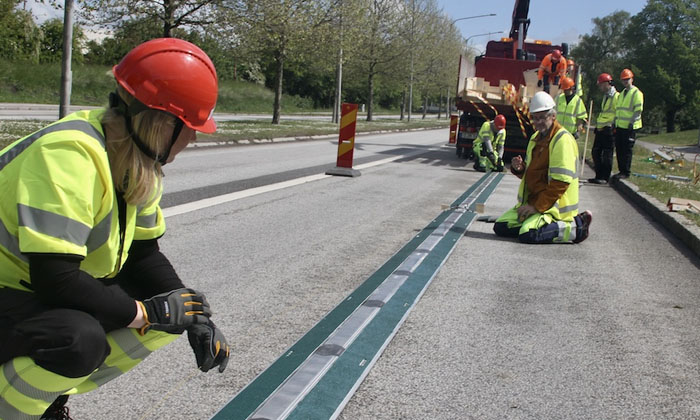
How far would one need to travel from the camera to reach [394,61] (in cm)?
4453

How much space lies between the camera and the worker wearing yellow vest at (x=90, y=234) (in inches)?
76.6

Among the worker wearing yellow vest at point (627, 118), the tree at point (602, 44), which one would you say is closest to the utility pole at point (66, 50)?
the worker wearing yellow vest at point (627, 118)

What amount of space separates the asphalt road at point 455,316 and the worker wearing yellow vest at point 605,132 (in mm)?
5417

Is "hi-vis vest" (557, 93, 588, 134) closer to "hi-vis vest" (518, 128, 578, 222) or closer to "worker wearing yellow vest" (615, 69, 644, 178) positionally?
"worker wearing yellow vest" (615, 69, 644, 178)

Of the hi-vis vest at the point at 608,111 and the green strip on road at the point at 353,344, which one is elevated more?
the hi-vis vest at the point at 608,111

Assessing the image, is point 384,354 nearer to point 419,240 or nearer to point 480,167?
point 419,240

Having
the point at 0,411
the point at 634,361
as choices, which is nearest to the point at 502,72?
the point at 634,361

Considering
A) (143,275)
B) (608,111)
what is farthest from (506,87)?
(143,275)

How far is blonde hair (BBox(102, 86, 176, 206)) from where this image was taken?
2.15 meters

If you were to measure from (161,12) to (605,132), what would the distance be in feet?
47.4

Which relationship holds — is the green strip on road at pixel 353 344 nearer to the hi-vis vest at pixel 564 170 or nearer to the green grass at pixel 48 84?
the hi-vis vest at pixel 564 170

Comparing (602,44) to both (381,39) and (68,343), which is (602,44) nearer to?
(381,39)

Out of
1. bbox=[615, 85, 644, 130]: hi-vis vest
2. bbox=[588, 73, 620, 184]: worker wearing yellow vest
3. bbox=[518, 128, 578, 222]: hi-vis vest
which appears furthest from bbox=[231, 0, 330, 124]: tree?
bbox=[518, 128, 578, 222]: hi-vis vest

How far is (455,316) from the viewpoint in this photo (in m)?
4.45
